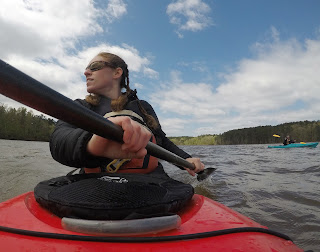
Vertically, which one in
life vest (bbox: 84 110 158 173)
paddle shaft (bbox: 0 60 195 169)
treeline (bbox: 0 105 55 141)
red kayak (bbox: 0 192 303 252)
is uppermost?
treeline (bbox: 0 105 55 141)

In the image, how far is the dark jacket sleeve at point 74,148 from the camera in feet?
4.16

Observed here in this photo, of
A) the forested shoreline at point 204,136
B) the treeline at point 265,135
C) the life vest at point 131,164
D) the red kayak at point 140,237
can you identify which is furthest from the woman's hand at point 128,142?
→ the treeline at point 265,135

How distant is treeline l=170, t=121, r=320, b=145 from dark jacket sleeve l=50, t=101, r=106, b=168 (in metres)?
68.3

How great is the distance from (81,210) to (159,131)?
167cm

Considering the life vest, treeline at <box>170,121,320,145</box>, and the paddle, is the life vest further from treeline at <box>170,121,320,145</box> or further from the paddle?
treeline at <box>170,121,320,145</box>

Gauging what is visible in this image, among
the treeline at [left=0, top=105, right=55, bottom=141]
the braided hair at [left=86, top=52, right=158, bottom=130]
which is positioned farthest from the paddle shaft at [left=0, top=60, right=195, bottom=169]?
the treeline at [left=0, top=105, right=55, bottom=141]

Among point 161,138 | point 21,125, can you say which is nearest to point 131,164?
point 161,138

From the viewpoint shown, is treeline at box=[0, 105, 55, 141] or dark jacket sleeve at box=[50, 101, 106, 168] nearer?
dark jacket sleeve at box=[50, 101, 106, 168]

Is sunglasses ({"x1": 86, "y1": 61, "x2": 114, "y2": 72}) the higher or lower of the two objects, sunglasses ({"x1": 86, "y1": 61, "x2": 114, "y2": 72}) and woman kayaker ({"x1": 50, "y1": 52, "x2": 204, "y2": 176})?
the higher

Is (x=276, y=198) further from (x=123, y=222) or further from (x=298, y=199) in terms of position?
(x=123, y=222)

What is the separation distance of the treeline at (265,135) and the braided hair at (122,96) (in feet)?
221

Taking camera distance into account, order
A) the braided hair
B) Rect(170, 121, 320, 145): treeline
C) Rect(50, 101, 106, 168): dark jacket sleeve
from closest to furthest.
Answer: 1. Rect(50, 101, 106, 168): dark jacket sleeve
2. the braided hair
3. Rect(170, 121, 320, 145): treeline

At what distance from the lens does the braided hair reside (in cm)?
210

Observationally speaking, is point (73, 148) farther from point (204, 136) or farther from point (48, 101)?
point (204, 136)
